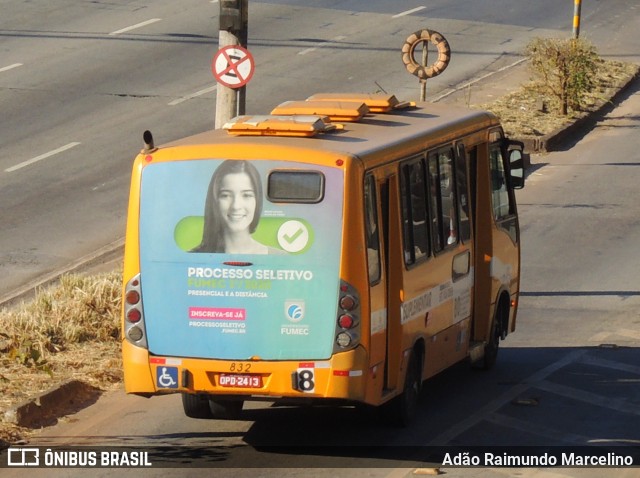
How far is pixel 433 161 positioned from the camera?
13.4 m

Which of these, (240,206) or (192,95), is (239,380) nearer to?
(240,206)

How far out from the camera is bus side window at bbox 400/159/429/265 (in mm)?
12656

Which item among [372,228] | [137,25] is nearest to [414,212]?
[372,228]

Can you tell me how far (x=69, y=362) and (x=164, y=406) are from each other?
1238 mm

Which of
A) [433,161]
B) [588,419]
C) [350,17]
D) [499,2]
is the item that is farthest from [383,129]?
[499,2]

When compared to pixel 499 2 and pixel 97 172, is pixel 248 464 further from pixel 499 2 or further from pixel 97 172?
pixel 499 2

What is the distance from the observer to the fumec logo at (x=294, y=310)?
11.6m

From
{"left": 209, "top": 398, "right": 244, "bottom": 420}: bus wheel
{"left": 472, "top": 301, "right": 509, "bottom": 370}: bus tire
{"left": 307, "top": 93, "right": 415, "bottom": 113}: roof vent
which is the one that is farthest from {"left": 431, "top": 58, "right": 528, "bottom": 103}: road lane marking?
{"left": 209, "top": 398, "right": 244, "bottom": 420}: bus wheel

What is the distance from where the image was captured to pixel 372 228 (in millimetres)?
11930

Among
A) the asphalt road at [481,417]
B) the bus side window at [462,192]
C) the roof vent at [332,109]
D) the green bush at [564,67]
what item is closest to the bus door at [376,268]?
the asphalt road at [481,417]

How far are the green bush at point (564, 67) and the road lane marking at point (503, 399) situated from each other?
47.9 feet

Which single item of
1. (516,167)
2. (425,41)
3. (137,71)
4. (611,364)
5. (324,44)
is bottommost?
(611,364)

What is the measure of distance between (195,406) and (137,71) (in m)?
19.4

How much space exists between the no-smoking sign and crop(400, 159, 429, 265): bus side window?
16.7 feet
